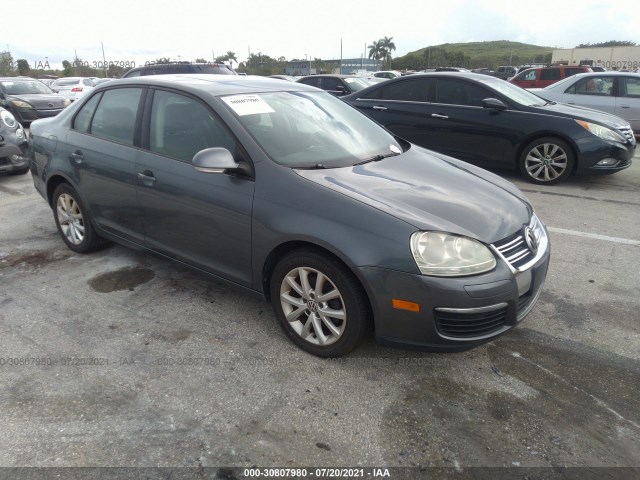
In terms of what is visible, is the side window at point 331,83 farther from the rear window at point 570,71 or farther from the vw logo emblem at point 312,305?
the vw logo emblem at point 312,305

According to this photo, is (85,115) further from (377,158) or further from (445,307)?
(445,307)

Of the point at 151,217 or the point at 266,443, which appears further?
the point at 151,217

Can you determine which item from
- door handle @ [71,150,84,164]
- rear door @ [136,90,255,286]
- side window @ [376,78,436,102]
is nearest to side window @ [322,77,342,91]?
side window @ [376,78,436,102]

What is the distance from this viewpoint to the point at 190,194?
10.3 ft

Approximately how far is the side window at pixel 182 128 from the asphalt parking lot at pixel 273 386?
1.07m

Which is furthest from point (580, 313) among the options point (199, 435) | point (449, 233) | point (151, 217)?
point (151, 217)

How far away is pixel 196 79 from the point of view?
142 inches

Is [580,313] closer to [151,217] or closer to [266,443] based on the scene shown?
[266,443]

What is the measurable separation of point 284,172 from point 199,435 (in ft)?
4.76

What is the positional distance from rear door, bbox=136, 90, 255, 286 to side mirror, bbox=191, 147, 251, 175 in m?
0.09

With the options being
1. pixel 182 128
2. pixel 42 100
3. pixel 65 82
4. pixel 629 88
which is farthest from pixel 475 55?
pixel 182 128

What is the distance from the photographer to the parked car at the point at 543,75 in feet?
53.7

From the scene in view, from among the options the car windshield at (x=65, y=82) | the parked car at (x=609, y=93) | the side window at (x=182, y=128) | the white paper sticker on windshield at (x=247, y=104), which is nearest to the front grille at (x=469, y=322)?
the side window at (x=182, y=128)

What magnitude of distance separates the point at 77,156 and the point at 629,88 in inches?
398
